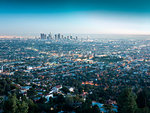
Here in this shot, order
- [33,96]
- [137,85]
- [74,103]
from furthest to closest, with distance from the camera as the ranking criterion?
[137,85]
[33,96]
[74,103]

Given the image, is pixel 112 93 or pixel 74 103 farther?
pixel 112 93

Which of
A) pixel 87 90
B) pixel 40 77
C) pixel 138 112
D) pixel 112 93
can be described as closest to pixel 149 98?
pixel 112 93

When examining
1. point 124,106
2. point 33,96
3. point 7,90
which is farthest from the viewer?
point 7,90

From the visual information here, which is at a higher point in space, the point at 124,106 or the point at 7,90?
the point at 124,106

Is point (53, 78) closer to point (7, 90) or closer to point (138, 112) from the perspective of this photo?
point (7, 90)

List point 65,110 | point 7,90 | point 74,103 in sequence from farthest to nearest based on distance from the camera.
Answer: point 7,90
point 74,103
point 65,110

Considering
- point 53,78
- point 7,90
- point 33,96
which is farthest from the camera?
point 53,78

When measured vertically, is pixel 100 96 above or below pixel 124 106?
below

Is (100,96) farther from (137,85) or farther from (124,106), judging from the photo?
(124,106)

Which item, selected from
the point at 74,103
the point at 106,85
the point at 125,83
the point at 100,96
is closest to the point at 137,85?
the point at 125,83
